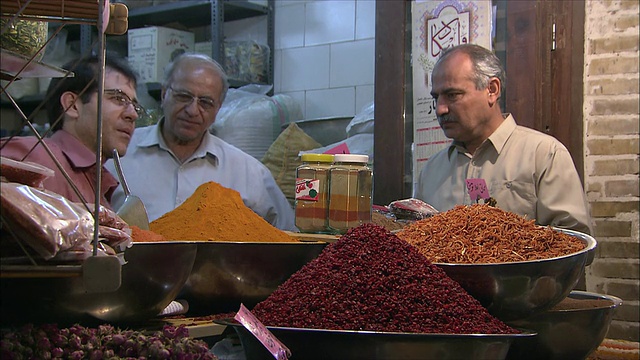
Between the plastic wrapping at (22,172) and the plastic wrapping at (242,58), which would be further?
the plastic wrapping at (242,58)

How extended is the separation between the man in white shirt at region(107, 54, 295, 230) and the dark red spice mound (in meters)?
1.94

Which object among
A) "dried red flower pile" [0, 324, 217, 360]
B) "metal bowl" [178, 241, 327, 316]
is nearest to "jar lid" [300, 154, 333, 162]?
"metal bowl" [178, 241, 327, 316]

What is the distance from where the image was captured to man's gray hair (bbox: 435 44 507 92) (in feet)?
8.67

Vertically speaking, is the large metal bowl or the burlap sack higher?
the burlap sack

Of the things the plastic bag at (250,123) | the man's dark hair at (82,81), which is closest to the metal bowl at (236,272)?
the man's dark hair at (82,81)

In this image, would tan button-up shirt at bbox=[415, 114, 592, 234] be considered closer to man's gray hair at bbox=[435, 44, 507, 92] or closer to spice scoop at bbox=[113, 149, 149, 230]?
man's gray hair at bbox=[435, 44, 507, 92]

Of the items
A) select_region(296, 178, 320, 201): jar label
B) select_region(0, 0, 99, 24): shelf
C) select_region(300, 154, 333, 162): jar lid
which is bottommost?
select_region(296, 178, 320, 201): jar label

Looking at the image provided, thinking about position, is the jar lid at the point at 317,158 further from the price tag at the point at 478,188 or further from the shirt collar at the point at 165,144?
the shirt collar at the point at 165,144

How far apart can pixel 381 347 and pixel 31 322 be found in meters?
0.42

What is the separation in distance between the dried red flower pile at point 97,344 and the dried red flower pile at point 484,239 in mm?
487

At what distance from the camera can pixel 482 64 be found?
2650 mm

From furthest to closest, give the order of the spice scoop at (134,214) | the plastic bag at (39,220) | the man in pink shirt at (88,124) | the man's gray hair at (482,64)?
the man's gray hair at (482,64)
the man in pink shirt at (88,124)
the spice scoop at (134,214)
the plastic bag at (39,220)

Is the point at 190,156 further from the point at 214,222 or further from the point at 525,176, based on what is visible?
the point at 214,222

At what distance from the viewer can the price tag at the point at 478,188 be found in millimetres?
2189
